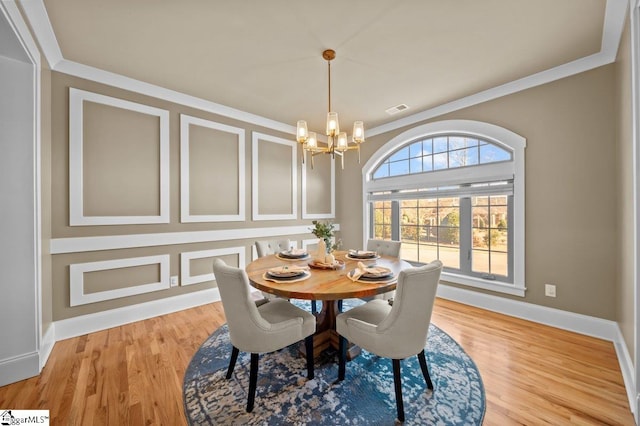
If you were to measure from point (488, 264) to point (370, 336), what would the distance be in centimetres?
242

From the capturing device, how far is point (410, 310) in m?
1.51

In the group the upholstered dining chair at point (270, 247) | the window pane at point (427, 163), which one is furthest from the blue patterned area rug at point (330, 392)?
the window pane at point (427, 163)

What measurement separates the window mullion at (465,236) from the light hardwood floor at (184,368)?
2.54 feet

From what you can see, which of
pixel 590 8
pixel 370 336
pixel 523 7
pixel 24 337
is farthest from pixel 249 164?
pixel 590 8

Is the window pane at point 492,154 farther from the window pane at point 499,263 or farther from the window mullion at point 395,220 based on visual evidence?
the window mullion at point 395,220

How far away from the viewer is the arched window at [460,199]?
3025 mm

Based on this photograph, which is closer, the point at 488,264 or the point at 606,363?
the point at 606,363

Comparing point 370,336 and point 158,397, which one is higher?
point 370,336

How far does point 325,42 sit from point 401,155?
2.40 meters

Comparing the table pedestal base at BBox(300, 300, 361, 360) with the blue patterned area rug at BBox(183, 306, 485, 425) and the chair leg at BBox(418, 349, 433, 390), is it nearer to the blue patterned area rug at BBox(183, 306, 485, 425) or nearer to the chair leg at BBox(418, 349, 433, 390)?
the blue patterned area rug at BBox(183, 306, 485, 425)

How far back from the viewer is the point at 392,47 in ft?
7.45

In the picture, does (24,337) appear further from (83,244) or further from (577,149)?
(577,149)

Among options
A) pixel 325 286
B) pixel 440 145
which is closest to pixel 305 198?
pixel 440 145

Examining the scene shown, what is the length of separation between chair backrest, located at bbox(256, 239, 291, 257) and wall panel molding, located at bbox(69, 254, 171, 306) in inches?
44.4
